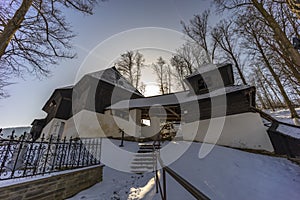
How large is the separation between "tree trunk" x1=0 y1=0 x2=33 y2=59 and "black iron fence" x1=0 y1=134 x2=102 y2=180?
3.95 m

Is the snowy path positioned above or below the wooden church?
below

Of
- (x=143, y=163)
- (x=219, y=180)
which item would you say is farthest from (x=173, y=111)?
(x=219, y=180)

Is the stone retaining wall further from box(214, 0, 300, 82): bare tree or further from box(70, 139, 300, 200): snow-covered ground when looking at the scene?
box(214, 0, 300, 82): bare tree

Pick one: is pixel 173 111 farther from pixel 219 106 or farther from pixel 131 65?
pixel 131 65

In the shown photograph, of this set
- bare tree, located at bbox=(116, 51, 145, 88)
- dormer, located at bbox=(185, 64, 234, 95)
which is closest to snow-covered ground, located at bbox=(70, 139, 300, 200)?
dormer, located at bbox=(185, 64, 234, 95)

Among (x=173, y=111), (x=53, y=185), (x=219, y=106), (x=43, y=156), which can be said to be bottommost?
(x=53, y=185)

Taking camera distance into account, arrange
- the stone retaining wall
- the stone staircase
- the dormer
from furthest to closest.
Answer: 1. the dormer
2. the stone staircase
3. the stone retaining wall

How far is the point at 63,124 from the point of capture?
1648cm

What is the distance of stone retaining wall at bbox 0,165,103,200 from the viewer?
3223mm

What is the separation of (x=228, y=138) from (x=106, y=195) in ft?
30.8

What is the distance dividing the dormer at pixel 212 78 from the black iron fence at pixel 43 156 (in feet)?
38.0

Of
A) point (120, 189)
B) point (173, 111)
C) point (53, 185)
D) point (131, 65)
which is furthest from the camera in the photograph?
point (131, 65)

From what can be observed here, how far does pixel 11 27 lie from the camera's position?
5.69 m

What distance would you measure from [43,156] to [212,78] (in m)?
13.9
